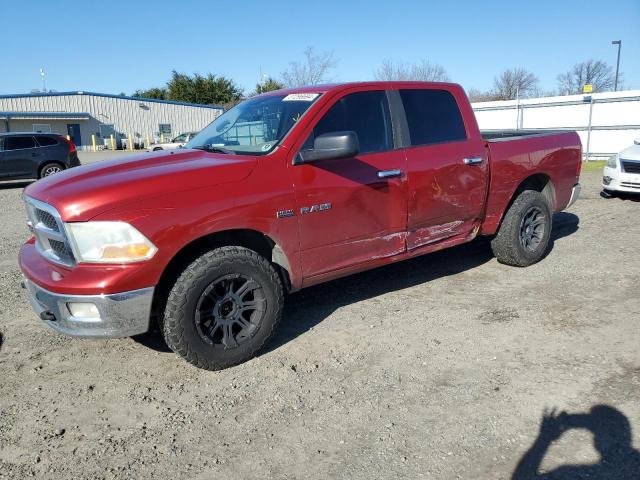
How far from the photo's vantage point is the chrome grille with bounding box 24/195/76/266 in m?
3.19

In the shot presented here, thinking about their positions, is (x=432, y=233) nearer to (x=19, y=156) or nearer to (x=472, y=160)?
(x=472, y=160)

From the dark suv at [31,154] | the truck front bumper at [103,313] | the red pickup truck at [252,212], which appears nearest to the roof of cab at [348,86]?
the red pickup truck at [252,212]

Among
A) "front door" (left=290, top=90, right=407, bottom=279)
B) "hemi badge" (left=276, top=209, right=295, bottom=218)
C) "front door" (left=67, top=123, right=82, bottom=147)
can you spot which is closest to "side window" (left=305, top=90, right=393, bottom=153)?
"front door" (left=290, top=90, right=407, bottom=279)

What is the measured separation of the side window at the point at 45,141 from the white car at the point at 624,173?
48.9ft

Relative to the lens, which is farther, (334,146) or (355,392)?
(334,146)

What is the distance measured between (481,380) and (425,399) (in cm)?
46

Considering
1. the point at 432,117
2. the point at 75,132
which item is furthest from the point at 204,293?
the point at 75,132

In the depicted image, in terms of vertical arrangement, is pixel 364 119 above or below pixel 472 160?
above

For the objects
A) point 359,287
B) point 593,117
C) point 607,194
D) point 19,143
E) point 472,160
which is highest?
point 593,117

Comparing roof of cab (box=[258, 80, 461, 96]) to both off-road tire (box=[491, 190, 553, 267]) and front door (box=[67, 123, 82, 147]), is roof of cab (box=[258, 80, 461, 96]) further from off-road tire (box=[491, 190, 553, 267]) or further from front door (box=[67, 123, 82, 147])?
front door (box=[67, 123, 82, 147])

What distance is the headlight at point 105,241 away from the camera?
10.1 feet

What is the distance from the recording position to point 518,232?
5.58 metres

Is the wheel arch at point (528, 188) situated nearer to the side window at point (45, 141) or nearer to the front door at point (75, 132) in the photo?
the side window at point (45, 141)

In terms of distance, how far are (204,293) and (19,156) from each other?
568 inches
